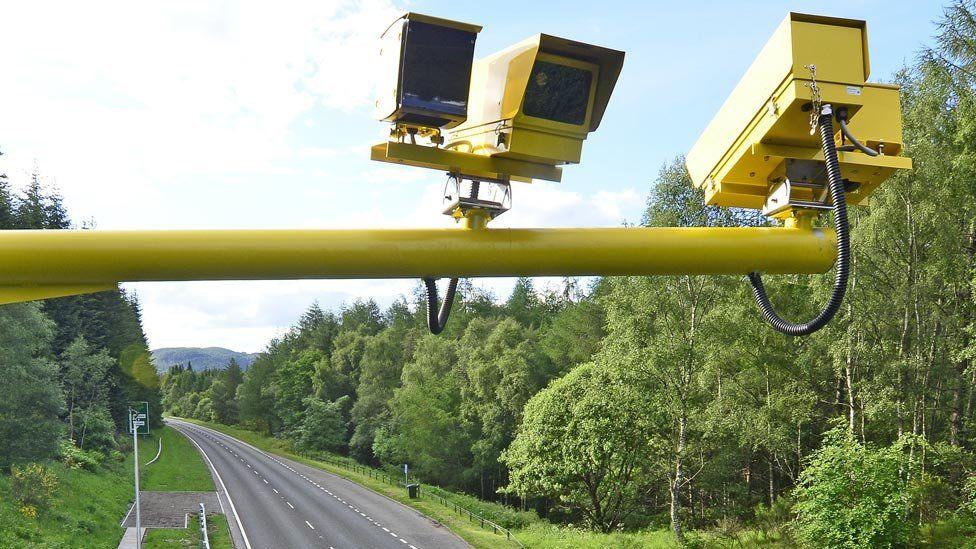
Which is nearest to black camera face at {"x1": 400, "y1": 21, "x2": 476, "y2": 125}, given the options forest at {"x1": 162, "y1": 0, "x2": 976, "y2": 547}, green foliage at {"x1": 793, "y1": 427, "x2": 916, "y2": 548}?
forest at {"x1": 162, "y1": 0, "x2": 976, "y2": 547}

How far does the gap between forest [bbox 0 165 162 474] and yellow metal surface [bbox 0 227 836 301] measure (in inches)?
870

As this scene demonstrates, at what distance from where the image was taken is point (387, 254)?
2488 mm

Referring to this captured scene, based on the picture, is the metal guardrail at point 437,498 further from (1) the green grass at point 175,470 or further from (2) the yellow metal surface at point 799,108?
(2) the yellow metal surface at point 799,108

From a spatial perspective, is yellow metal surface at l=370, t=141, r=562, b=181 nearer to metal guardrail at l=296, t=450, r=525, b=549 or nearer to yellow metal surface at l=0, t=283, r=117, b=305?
yellow metal surface at l=0, t=283, r=117, b=305

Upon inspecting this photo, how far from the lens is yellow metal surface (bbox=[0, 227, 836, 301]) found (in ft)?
→ 7.75

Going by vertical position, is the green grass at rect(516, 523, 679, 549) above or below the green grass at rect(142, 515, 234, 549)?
above

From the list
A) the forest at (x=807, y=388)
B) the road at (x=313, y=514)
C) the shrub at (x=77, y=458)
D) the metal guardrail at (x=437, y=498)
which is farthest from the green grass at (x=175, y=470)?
the forest at (x=807, y=388)

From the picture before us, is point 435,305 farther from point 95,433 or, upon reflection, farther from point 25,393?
point 95,433

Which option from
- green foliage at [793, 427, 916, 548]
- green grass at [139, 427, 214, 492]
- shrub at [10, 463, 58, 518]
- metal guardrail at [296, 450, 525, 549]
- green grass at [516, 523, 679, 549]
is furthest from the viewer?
green grass at [139, 427, 214, 492]

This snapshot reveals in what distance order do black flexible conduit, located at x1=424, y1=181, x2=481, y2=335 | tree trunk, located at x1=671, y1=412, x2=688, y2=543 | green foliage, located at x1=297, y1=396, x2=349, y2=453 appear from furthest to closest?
green foliage, located at x1=297, y1=396, x2=349, y2=453 < tree trunk, located at x1=671, y1=412, x2=688, y2=543 < black flexible conduit, located at x1=424, y1=181, x2=481, y2=335

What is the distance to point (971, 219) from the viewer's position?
65.7 feet

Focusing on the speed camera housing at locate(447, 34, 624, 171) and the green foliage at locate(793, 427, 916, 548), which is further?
the green foliage at locate(793, 427, 916, 548)

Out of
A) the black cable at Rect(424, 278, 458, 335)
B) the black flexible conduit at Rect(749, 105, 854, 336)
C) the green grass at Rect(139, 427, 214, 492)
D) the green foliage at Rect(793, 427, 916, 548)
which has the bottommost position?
the green grass at Rect(139, 427, 214, 492)

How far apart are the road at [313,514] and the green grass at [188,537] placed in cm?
49
